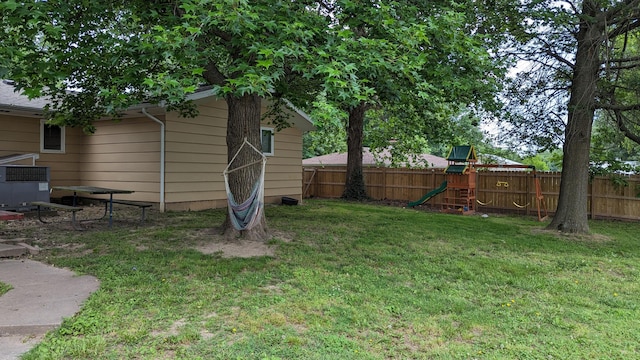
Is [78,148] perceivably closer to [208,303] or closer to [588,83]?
[208,303]

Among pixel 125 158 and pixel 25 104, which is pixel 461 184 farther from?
pixel 25 104

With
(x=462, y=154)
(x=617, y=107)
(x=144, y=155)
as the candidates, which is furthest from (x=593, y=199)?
(x=144, y=155)

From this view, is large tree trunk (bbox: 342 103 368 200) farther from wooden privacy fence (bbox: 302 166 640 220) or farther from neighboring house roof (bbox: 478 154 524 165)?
neighboring house roof (bbox: 478 154 524 165)

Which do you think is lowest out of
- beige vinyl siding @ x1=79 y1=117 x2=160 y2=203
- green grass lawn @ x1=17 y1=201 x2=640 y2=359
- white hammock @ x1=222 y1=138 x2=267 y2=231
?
green grass lawn @ x1=17 y1=201 x2=640 y2=359

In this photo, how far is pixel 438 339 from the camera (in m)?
3.38

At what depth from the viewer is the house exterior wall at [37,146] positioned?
393 inches

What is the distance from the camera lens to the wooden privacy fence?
454 inches

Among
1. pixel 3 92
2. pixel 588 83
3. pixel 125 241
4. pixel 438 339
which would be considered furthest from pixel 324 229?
pixel 3 92

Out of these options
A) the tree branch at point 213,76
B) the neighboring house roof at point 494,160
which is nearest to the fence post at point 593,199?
the neighboring house roof at point 494,160

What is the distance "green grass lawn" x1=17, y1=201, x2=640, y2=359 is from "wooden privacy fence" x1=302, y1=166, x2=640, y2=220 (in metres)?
4.71

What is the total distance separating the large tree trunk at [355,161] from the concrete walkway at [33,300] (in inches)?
474

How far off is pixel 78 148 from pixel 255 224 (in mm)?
7787

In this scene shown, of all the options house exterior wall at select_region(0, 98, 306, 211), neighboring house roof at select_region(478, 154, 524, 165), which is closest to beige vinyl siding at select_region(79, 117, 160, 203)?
house exterior wall at select_region(0, 98, 306, 211)

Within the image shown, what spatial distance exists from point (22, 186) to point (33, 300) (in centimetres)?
615
